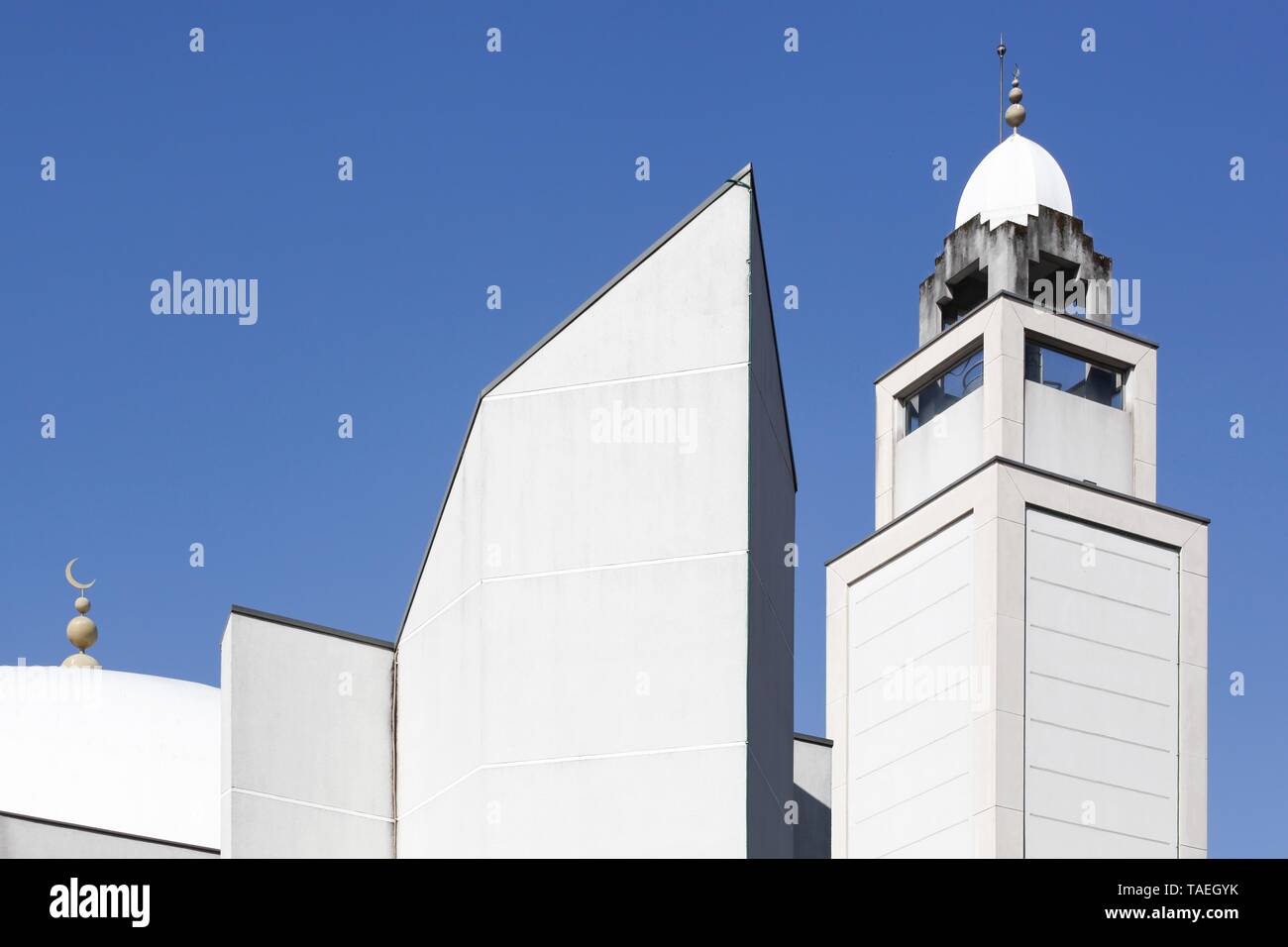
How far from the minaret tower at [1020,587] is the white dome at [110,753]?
54.2 ft

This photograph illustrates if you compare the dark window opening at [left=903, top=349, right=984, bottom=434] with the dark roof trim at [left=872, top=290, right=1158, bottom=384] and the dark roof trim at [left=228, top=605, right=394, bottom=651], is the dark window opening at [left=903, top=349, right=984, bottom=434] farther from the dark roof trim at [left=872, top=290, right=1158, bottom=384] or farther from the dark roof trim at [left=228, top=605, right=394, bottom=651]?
the dark roof trim at [left=228, top=605, right=394, bottom=651]

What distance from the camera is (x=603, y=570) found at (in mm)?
19203

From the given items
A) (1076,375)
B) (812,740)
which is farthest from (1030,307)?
(812,740)

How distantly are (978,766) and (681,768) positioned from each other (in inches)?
1050

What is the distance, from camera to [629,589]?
1906 centimetres

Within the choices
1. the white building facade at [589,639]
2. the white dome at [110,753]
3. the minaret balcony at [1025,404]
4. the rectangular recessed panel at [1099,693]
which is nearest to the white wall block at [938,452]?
the minaret balcony at [1025,404]

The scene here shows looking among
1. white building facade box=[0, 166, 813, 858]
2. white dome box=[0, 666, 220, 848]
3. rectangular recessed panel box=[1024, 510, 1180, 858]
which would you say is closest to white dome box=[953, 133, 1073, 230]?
rectangular recessed panel box=[1024, 510, 1180, 858]

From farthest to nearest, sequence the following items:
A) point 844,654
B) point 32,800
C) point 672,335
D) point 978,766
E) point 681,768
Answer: point 844,654 < point 978,766 < point 32,800 < point 672,335 < point 681,768

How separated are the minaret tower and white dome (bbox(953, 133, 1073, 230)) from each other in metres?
0.07

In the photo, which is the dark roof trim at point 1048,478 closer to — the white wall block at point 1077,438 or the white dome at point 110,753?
the white wall block at point 1077,438

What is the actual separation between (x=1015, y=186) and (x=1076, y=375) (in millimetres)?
5202

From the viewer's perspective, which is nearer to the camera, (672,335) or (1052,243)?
(672,335)

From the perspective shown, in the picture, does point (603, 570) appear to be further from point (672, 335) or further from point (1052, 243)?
point (1052, 243)
